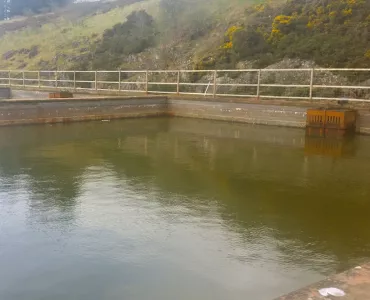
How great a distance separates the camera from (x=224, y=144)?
9922mm

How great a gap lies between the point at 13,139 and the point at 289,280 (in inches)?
328

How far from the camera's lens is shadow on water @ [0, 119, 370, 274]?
4.47 m

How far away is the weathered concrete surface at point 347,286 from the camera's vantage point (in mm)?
2727

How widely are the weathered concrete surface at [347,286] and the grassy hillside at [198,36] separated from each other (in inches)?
774

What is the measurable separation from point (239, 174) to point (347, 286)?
4147mm

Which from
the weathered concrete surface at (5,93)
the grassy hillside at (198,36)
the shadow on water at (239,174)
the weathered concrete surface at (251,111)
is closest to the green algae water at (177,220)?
the shadow on water at (239,174)

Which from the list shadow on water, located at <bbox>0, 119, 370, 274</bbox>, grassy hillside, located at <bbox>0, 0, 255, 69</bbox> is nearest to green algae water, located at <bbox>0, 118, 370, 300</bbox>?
shadow on water, located at <bbox>0, 119, 370, 274</bbox>

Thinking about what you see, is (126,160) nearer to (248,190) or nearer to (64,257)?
(248,190)

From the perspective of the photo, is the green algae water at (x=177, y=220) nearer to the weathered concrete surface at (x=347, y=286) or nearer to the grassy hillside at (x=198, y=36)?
the weathered concrete surface at (x=347, y=286)

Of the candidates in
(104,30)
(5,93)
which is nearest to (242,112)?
(5,93)

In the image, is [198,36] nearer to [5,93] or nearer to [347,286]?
[5,93]

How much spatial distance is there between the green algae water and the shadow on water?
0.02 metres

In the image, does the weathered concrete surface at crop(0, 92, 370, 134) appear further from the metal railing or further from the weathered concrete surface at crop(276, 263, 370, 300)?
the weathered concrete surface at crop(276, 263, 370, 300)

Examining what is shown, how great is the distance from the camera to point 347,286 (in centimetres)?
290
